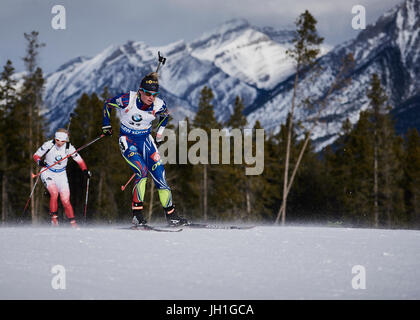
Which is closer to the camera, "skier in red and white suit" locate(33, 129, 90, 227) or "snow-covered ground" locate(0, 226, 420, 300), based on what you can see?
"snow-covered ground" locate(0, 226, 420, 300)

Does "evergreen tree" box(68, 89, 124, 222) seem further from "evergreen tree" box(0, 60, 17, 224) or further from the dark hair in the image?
the dark hair

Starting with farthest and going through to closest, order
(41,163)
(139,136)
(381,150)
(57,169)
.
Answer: (381,150) < (57,169) < (41,163) < (139,136)

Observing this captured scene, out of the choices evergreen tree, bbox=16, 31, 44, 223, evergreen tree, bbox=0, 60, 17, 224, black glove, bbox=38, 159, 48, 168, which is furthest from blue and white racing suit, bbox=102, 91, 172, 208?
evergreen tree, bbox=0, 60, 17, 224

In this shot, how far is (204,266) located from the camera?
600cm

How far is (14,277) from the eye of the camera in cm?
539

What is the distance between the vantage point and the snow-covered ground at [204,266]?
4988 mm

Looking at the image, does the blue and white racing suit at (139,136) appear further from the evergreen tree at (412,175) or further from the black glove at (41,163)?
the evergreen tree at (412,175)

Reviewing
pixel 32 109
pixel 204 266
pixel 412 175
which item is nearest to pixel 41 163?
pixel 204 266

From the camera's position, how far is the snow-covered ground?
4.99 meters

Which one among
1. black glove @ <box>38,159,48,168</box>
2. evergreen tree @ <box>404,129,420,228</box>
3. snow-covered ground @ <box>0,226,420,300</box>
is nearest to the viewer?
snow-covered ground @ <box>0,226,420,300</box>

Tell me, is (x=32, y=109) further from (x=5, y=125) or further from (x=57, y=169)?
(x=57, y=169)

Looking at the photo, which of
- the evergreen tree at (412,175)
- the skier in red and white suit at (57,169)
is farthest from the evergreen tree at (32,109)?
the evergreen tree at (412,175)
